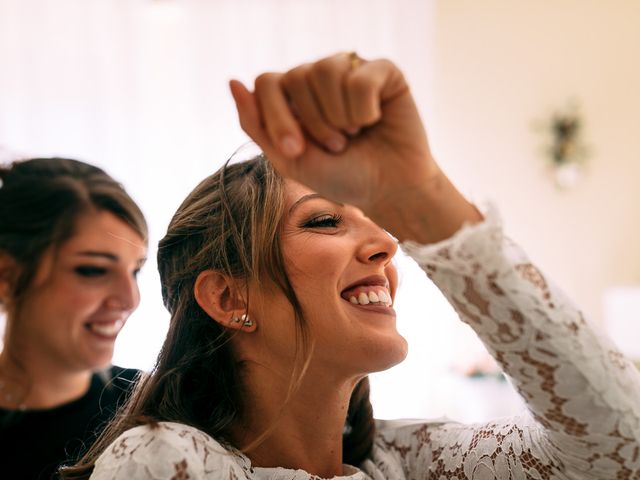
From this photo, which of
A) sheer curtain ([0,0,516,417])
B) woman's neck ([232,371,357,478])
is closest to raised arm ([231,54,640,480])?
woman's neck ([232,371,357,478])

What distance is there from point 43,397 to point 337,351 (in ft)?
2.10

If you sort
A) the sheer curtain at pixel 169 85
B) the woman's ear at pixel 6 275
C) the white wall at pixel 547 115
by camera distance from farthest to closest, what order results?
the white wall at pixel 547 115
the sheer curtain at pixel 169 85
the woman's ear at pixel 6 275

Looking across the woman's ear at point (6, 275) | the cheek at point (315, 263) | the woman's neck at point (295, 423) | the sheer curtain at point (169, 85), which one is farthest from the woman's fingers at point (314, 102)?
the sheer curtain at point (169, 85)

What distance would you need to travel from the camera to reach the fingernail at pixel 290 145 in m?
0.74

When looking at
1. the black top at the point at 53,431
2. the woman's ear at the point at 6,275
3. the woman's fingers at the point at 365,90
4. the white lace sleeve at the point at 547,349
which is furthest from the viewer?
the woman's ear at the point at 6,275

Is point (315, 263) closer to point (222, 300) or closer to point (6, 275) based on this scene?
point (222, 300)

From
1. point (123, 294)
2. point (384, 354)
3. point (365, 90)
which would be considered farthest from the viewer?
point (123, 294)

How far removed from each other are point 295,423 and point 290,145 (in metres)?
0.62

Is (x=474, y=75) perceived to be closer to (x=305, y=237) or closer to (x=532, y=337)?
(x=305, y=237)

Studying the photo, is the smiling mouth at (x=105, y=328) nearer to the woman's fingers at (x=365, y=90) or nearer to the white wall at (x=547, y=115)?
the woman's fingers at (x=365, y=90)

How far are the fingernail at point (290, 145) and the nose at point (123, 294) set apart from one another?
0.82m

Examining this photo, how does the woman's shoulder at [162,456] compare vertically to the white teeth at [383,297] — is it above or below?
below

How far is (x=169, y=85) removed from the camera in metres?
3.28

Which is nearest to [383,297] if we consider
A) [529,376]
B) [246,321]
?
[246,321]
